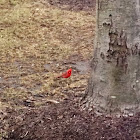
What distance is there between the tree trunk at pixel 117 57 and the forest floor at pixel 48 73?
0.41ft

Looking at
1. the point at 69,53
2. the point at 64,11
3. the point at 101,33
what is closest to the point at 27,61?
the point at 69,53

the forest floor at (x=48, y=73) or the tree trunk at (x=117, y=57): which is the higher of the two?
the tree trunk at (x=117, y=57)

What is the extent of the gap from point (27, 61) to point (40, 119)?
1876 millimetres

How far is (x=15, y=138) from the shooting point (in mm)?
3020

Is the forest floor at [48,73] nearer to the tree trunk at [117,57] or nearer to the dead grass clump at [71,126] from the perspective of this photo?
the dead grass clump at [71,126]

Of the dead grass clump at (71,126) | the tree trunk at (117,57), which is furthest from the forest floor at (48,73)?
the tree trunk at (117,57)

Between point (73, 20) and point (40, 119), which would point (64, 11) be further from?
point (40, 119)

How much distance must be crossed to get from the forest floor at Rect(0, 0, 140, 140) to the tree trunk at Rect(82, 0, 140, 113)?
0.13 m

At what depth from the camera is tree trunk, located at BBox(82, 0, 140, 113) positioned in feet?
8.93

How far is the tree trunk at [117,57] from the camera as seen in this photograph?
2.72 meters

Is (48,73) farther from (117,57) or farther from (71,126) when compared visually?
(117,57)

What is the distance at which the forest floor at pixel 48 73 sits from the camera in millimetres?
2865

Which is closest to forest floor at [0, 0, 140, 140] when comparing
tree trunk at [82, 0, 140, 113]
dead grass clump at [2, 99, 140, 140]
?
dead grass clump at [2, 99, 140, 140]

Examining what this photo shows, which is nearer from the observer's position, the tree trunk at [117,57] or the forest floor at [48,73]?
the tree trunk at [117,57]
